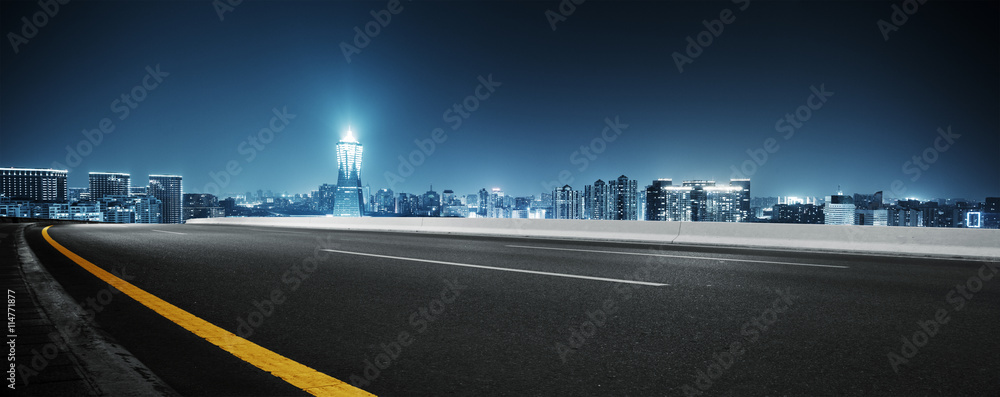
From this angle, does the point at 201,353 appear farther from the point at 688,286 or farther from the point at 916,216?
the point at 916,216

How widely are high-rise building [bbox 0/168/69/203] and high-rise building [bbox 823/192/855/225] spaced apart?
81.0m

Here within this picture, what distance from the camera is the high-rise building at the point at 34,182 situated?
219ft

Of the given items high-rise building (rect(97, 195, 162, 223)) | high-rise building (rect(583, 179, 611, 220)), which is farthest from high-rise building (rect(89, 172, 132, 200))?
high-rise building (rect(583, 179, 611, 220))

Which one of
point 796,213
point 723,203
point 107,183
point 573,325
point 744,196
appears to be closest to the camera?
point 573,325

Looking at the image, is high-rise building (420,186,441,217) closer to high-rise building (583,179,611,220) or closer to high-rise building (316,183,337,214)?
high-rise building (583,179,611,220)

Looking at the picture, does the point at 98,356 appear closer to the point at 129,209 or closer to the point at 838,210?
the point at 838,210

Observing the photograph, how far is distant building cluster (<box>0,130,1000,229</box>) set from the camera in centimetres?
1655

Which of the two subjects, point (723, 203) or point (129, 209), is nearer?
point (723, 203)

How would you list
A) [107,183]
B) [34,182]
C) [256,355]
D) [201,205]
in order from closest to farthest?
[256,355] → [201,205] → [34,182] → [107,183]

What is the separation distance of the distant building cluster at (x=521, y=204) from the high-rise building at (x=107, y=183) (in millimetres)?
133

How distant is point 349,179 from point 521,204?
4985 cm

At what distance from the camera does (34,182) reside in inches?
2699

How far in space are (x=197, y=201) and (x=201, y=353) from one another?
6832cm

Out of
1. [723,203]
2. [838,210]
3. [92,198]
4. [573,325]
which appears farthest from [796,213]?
[92,198]
